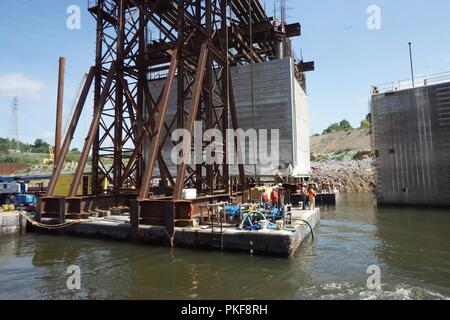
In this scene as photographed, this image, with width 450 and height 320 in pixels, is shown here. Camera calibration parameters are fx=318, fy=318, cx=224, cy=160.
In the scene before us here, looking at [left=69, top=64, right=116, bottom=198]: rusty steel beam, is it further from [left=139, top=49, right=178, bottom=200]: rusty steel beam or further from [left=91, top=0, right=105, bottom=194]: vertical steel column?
[left=139, top=49, right=178, bottom=200]: rusty steel beam

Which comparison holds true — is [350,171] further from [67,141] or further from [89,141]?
[67,141]

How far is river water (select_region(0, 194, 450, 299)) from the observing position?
23.5 ft

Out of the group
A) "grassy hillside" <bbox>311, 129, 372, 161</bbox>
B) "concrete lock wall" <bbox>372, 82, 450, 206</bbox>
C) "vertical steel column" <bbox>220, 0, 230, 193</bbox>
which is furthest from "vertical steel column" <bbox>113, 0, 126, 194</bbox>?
"grassy hillside" <bbox>311, 129, 372, 161</bbox>

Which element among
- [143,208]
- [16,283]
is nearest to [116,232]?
[143,208]

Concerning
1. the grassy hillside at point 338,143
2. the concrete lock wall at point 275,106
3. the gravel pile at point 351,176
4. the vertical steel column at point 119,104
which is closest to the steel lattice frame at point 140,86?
the vertical steel column at point 119,104

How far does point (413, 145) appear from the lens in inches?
974

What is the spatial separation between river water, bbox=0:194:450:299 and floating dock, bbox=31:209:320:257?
1.08 ft

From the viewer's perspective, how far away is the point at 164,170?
54.0ft

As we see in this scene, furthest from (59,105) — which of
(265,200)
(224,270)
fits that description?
(224,270)

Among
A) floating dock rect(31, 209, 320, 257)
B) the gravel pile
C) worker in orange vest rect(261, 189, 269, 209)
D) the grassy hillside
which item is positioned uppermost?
the grassy hillside

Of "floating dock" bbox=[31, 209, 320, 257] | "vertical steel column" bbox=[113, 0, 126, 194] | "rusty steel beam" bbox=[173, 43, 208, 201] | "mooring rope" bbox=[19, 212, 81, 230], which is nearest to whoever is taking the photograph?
"floating dock" bbox=[31, 209, 320, 257]

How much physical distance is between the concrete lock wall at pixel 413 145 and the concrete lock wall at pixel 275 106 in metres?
7.17

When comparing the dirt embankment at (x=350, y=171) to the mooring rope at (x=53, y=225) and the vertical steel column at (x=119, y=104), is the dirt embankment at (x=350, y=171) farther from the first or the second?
the mooring rope at (x=53, y=225)
